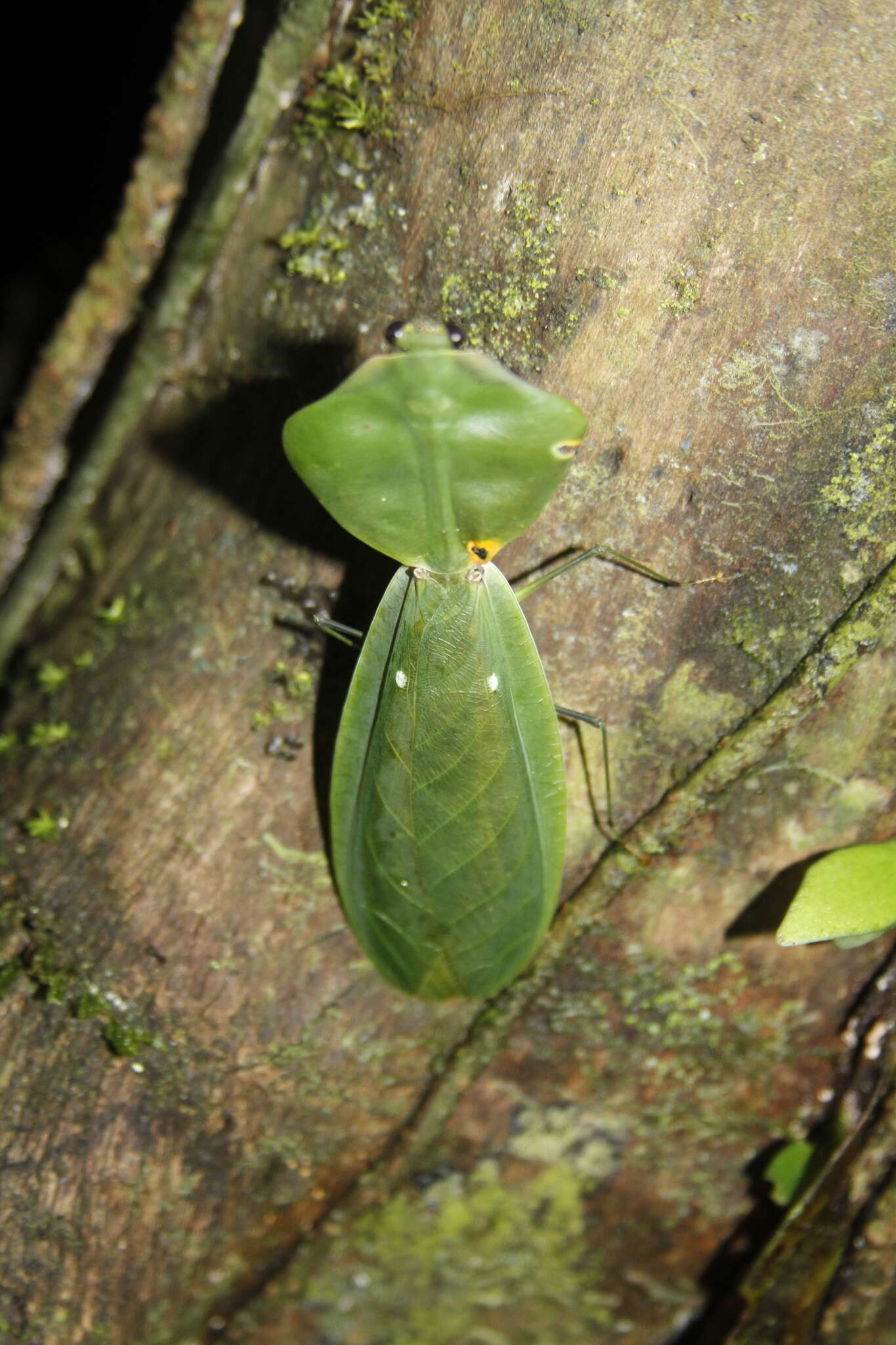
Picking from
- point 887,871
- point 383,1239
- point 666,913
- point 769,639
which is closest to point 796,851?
point 887,871

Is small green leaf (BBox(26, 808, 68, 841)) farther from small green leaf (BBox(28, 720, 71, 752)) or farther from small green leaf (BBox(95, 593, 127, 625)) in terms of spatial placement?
small green leaf (BBox(95, 593, 127, 625))

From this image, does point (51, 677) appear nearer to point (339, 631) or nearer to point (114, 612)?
point (114, 612)

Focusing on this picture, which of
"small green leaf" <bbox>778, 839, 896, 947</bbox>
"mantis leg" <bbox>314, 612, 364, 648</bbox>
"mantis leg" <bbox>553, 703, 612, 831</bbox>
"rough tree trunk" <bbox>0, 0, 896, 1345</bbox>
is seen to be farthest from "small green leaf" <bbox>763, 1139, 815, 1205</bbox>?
"mantis leg" <bbox>314, 612, 364, 648</bbox>

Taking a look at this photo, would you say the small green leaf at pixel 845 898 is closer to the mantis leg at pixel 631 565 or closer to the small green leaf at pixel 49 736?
the mantis leg at pixel 631 565

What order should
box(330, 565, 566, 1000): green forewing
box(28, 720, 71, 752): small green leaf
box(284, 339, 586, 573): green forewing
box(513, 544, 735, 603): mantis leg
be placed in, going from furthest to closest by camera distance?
box(28, 720, 71, 752): small green leaf, box(330, 565, 566, 1000): green forewing, box(513, 544, 735, 603): mantis leg, box(284, 339, 586, 573): green forewing

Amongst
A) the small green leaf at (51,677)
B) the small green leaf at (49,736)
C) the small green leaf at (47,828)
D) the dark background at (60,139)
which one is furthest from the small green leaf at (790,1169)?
the dark background at (60,139)

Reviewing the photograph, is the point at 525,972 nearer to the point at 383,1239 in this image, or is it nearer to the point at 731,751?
the point at 731,751
